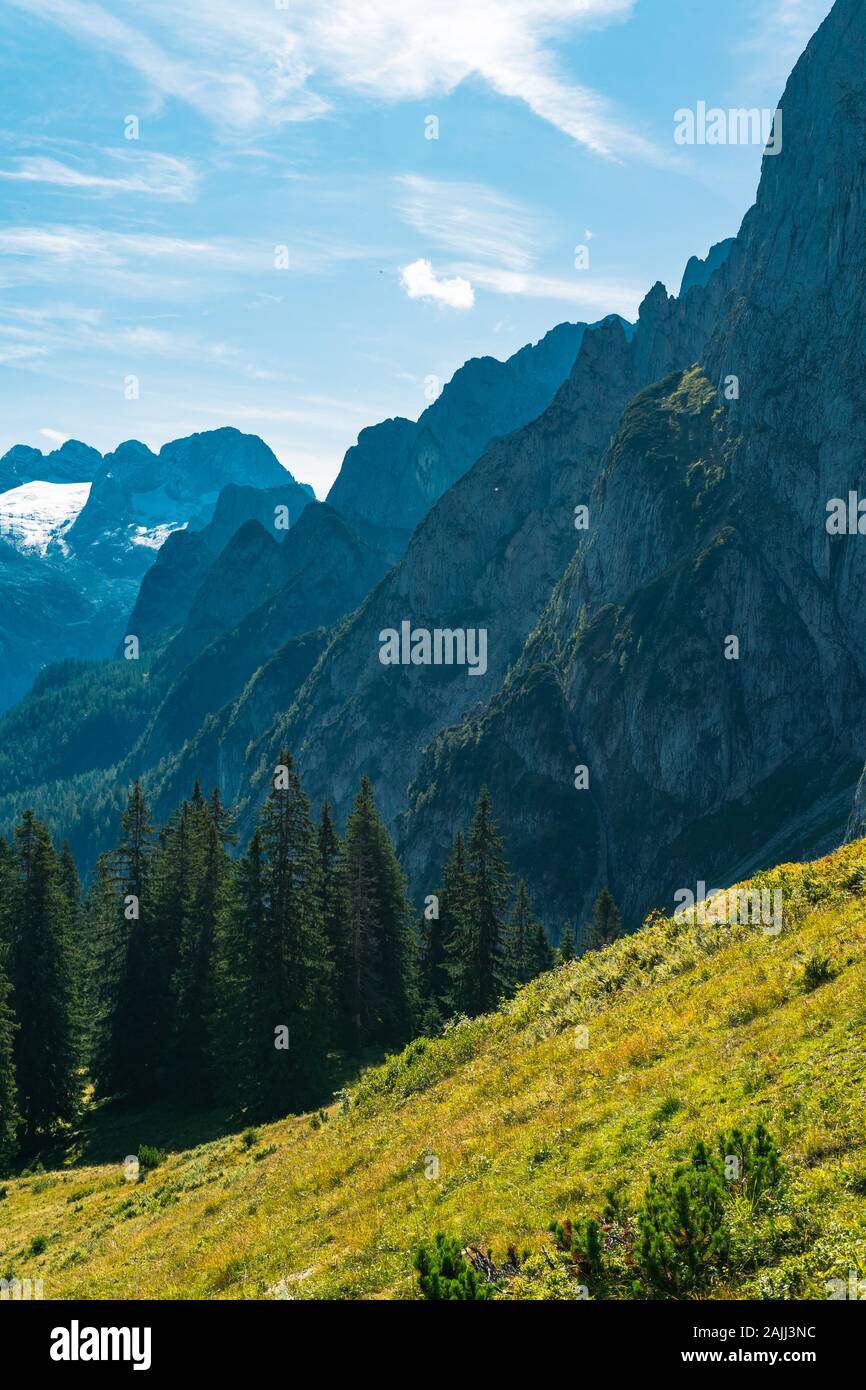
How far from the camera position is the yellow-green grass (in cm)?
1205

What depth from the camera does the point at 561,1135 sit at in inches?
609

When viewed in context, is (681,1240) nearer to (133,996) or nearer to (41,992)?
(41,992)

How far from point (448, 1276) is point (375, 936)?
46.3m

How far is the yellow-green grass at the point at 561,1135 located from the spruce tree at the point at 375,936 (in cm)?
2428

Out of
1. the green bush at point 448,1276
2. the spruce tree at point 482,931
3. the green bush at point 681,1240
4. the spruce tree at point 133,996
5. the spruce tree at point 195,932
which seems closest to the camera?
the green bush at point 448,1276

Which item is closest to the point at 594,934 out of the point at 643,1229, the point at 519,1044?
the point at 519,1044

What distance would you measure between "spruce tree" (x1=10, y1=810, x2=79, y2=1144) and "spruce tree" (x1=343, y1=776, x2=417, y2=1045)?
14.2 metres

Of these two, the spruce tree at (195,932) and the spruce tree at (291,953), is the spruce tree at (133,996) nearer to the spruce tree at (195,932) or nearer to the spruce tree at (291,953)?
the spruce tree at (195,932)

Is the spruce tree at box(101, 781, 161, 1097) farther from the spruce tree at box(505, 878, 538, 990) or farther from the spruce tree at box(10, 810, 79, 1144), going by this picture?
the spruce tree at box(505, 878, 538, 990)

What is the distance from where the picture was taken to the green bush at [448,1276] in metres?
9.72

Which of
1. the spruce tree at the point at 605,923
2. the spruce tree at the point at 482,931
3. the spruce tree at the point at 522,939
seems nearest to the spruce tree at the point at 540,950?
the spruce tree at the point at 522,939

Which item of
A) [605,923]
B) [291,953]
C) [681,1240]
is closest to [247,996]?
[291,953]

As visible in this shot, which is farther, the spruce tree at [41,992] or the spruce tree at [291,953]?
the spruce tree at [41,992]
